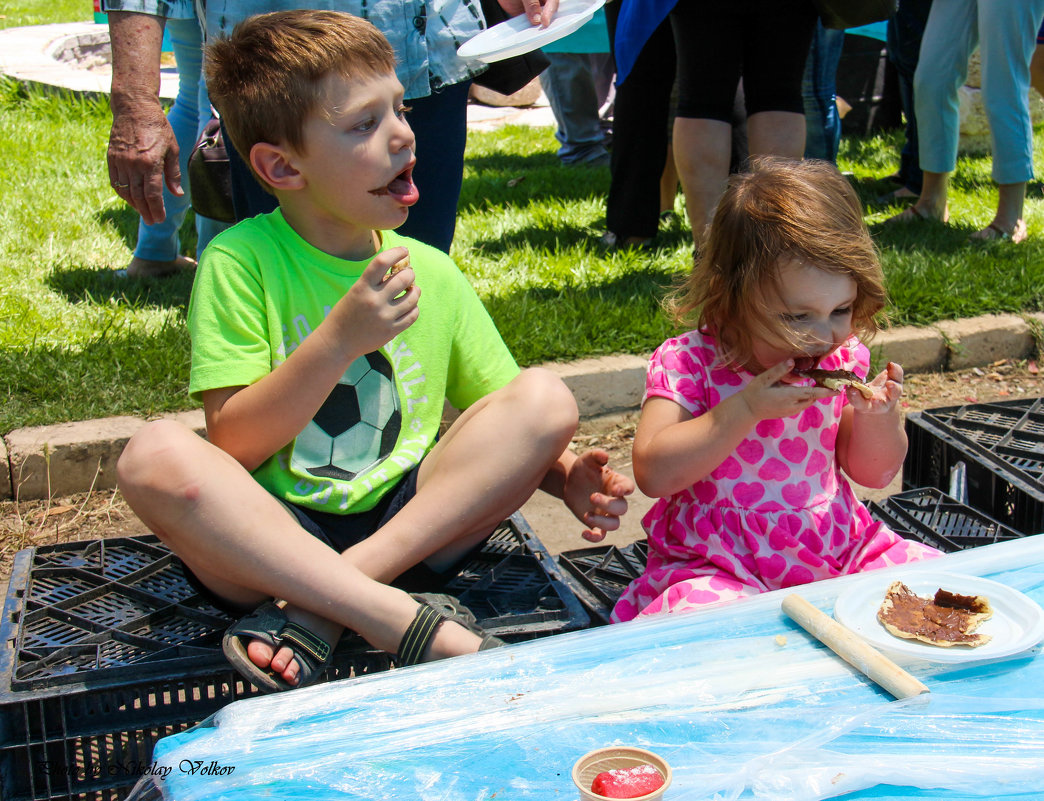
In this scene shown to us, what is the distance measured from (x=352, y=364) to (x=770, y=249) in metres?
0.82

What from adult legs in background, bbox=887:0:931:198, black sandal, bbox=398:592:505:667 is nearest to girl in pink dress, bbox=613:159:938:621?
black sandal, bbox=398:592:505:667

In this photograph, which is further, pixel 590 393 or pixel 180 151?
pixel 180 151

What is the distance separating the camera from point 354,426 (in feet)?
6.72

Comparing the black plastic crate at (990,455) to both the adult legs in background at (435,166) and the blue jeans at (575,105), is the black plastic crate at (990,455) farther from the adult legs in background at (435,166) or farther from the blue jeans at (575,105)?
the blue jeans at (575,105)

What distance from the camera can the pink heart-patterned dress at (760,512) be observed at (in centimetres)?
198

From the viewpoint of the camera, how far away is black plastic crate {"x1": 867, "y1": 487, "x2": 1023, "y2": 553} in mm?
2195

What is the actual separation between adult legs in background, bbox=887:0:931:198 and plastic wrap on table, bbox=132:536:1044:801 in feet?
16.2

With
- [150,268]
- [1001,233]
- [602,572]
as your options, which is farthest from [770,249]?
[1001,233]

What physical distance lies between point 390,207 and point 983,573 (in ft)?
3.95

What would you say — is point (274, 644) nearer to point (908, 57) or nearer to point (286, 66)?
point (286, 66)

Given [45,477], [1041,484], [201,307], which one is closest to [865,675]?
[1041,484]

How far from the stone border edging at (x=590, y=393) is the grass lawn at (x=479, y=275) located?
0.06 meters

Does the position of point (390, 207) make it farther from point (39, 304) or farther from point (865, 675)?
point (39, 304)

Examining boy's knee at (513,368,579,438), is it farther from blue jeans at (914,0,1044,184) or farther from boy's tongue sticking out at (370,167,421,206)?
blue jeans at (914,0,1044,184)
